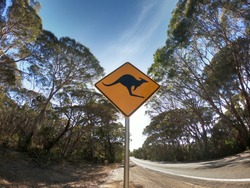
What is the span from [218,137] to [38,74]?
99.1 feet

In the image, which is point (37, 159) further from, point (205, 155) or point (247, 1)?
point (205, 155)

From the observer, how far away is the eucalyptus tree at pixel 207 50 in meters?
16.7

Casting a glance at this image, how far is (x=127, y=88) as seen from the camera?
3.06 metres

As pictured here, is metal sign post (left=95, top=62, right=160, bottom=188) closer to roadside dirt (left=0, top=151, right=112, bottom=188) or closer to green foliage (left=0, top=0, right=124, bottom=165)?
roadside dirt (left=0, top=151, right=112, bottom=188)

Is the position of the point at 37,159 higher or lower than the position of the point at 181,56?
lower

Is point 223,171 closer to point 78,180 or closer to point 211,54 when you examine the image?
point 78,180

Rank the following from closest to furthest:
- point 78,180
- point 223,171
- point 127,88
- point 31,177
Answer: point 127,88
point 223,171
point 31,177
point 78,180

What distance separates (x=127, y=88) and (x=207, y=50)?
63.6ft

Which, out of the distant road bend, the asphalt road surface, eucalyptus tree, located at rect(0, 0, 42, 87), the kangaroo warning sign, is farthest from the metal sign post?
eucalyptus tree, located at rect(0, 0, 42, 87)

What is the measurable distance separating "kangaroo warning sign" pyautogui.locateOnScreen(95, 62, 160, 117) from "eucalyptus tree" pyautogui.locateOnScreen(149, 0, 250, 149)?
14386mm

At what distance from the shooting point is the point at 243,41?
1692 centimetres

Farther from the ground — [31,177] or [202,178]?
[31,177]

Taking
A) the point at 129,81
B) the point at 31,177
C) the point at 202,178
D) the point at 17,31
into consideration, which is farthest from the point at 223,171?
the point at 17,31

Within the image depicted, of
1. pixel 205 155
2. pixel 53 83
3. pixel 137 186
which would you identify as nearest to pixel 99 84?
pixel 137 186
